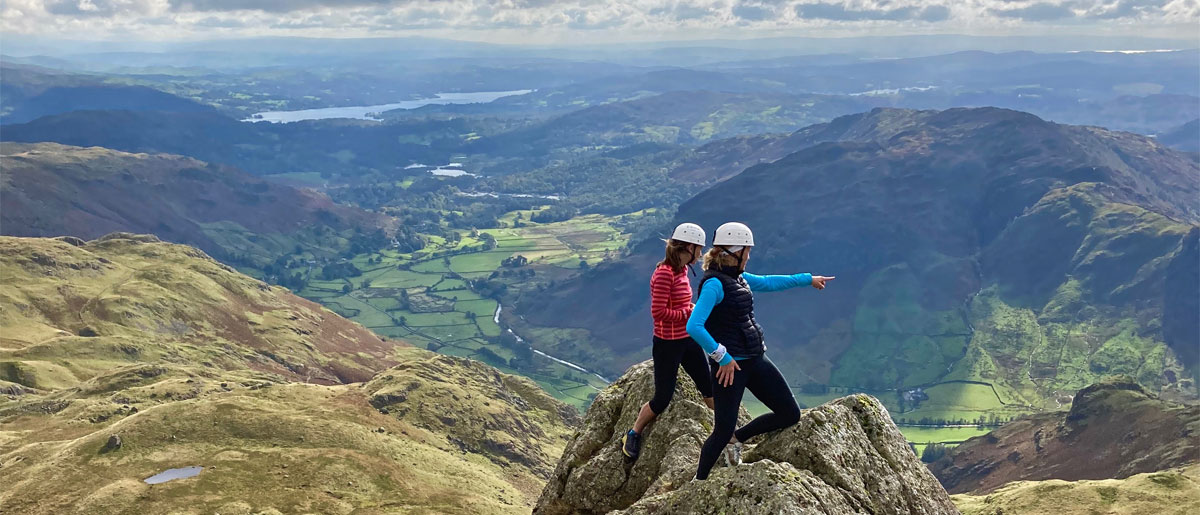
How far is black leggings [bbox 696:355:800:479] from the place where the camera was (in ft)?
81.2

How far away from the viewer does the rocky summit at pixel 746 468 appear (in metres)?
24.2

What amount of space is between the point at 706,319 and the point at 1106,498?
11197 centimetres

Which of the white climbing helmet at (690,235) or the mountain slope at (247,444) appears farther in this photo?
the mountain slope at (247,444)

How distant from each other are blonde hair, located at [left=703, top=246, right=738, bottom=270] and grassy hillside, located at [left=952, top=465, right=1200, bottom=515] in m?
102

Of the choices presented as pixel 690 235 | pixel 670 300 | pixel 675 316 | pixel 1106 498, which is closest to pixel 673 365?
pixel 675 316

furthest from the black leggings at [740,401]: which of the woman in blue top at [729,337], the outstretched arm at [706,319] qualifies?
the outstretched arm at [706,319]

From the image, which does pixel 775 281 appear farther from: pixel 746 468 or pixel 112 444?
pixel 112 444

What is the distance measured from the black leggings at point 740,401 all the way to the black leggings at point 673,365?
2.40 meters

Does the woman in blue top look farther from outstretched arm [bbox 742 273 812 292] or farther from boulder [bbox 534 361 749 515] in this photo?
boulder [bbox 534 361 749 515]

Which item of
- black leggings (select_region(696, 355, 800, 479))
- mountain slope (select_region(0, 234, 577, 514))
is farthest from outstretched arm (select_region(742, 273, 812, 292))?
mountain slope (select_region(0, 234, 577, 514))

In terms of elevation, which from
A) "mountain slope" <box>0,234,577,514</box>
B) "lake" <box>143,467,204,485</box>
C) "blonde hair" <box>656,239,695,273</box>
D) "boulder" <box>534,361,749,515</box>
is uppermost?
"blonde hair" <box>656,239,695,273</box>

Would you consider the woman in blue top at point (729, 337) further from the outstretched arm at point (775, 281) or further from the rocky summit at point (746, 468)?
the rocky summit at point (746, 468)

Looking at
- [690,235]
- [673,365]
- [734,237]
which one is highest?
[734,237]

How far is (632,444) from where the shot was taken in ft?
103
